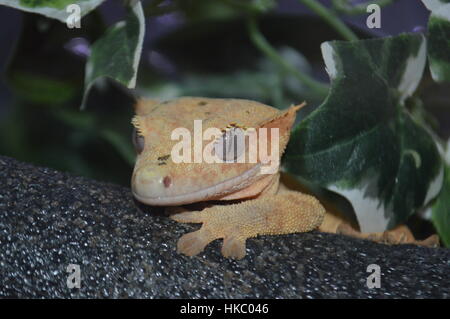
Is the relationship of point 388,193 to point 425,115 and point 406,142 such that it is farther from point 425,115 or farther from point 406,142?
point 425,115

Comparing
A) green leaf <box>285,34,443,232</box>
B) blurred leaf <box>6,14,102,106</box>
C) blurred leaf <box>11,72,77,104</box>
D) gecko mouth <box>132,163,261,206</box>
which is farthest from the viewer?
blurred leaf <box>11,72,77,104</box>

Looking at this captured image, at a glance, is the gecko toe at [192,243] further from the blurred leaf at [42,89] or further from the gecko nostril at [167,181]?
the blurred leaf at [42,89]

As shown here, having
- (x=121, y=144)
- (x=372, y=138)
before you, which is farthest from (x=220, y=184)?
(x=121, y=144)

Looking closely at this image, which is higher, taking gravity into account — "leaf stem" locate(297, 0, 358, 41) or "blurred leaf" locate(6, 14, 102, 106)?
"leaf stem" locate(297, 0, 358, 41)

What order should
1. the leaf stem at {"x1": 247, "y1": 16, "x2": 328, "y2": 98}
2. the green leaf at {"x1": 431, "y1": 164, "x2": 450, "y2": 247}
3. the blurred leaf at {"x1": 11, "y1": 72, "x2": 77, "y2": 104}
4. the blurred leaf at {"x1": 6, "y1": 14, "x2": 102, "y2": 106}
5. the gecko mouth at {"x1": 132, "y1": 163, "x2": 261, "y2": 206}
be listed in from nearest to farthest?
the gecko mouth at {"x1": 132, "y1": 163, "x2": 261, "y2": 206} → the green leaf at {"x1": 431, "y1": 164, "x2": 450, "y2": 247} → the leaf stem at {"x1": 247, "y1": 16, "x2": 328, "y2": 98} → the blurred leaf at {"x1": 6, "y1": 14, "x2": 102, "y2": 106} → the blurred leaf at {"x1": 11, "y1": 72, "x2": 77, "y2": 104}

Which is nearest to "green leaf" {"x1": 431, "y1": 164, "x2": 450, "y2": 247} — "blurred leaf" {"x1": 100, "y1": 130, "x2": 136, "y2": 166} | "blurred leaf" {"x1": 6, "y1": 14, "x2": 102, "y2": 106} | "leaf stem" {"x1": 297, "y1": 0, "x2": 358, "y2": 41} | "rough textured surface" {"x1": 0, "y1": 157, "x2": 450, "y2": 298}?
"rough textured surface" {"x1": 0, "y1": 157, "x2": 450, "y2": 298}

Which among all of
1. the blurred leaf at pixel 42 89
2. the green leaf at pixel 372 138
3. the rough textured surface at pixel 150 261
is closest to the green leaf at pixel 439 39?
the green leaf at pixel 372 138

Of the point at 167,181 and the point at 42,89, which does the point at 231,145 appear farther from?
the point at 42,89

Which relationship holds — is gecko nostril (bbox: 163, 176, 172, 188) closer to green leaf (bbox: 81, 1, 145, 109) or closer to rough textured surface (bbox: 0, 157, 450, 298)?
rough textured surface (bbox: 0, 157, 450, 298)
